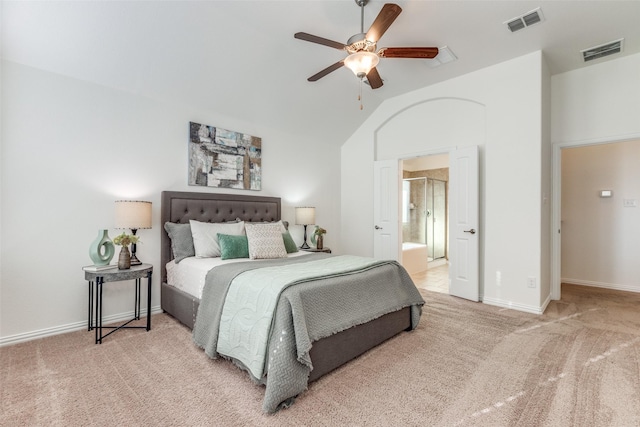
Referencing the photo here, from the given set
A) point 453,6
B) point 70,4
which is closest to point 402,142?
point 453,6

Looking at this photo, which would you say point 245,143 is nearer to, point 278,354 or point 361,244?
point 361,244

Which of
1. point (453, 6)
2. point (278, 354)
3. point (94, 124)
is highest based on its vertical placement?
point (453, 6)

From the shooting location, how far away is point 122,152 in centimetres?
311

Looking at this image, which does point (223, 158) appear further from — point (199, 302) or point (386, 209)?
point (386, 209)

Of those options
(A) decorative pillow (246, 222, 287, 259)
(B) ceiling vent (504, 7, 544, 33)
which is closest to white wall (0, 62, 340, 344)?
(A) decorative pillow (246, 222, 287, 259)

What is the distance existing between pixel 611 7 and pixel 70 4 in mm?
4596

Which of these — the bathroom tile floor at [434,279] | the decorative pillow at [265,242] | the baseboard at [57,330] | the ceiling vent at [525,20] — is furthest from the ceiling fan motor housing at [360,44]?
the bathroom tile floor at [434,279]

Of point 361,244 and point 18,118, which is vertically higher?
point 18,118

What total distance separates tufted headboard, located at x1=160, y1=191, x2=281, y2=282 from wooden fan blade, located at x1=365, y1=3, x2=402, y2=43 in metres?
2.56

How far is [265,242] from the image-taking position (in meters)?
3.27

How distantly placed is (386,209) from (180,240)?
3133 millimetres

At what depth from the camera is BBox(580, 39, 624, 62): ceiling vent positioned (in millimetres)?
3273

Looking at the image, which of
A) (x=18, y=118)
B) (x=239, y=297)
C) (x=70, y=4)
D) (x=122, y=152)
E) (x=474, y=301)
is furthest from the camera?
(x=474, y=301)

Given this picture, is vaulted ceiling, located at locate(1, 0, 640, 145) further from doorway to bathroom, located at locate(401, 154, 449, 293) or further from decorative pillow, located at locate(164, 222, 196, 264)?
doorway to bathroom, located at locate(401, 154, 449, 293)
